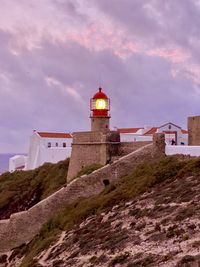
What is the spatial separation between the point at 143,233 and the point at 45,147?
37.8m

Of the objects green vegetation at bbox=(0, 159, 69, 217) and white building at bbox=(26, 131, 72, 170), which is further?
white building at bbox=(26, 131, 72, 170)

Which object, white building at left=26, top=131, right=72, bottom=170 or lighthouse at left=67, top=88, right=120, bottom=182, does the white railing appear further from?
white building at left=26, top=131, right=72, bottom=170

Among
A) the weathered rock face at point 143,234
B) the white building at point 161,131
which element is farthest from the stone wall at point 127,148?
the white building at point 161,131

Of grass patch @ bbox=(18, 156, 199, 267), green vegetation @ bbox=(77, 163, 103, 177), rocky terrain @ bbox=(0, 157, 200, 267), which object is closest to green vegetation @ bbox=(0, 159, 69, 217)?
green vegetation @ bbox=(77, 163, 103, 177)

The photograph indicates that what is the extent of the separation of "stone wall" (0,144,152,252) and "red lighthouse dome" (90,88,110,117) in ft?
23.0

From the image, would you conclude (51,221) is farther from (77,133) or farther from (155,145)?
(77,133)

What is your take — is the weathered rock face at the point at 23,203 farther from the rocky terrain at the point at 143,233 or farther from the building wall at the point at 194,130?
the building wall at the point at 194,130

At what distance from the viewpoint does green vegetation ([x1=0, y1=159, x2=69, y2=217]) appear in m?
41.2

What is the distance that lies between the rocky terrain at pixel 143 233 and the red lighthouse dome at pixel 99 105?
460 inches

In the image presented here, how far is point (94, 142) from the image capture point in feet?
119

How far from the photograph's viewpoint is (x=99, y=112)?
38906 mm

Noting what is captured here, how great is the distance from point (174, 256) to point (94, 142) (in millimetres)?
21236

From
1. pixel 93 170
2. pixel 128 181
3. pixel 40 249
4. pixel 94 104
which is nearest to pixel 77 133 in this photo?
pixel 94 104

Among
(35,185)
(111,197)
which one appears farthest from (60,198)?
(35,185)
